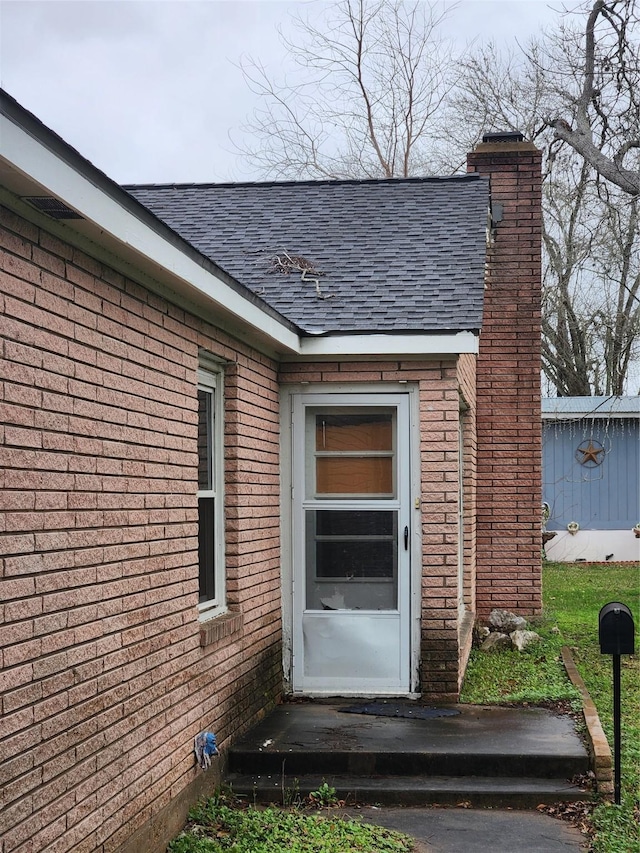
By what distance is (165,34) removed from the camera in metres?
16.6

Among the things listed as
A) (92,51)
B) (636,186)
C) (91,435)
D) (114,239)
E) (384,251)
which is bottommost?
(91,435)

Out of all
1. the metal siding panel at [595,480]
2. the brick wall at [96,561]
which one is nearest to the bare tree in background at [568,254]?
the metal siding panel at [595,480]

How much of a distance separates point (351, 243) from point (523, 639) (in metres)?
4.52

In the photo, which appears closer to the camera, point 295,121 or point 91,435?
point 91,435

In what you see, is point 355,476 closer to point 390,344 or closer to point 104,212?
point 390,344

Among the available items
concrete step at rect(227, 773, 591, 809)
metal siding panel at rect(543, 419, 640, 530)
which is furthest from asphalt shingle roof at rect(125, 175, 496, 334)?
metal siding panel at rect(543, 419, 640, 530)

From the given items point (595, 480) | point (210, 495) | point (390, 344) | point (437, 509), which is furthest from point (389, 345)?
point (595, 480)

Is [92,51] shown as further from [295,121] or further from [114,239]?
[114,239]

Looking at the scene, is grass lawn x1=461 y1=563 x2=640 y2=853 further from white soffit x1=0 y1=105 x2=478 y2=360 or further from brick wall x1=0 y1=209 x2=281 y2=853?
white soffit x1=0 y1=105 x2=478 y2=360

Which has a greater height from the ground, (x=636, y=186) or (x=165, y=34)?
(x=165, y=34)

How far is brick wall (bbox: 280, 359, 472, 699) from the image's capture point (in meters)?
7.95

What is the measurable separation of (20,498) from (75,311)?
930 millimetres

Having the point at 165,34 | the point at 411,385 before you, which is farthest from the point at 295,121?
the point at 411,385

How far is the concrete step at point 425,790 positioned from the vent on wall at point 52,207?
3.81m
